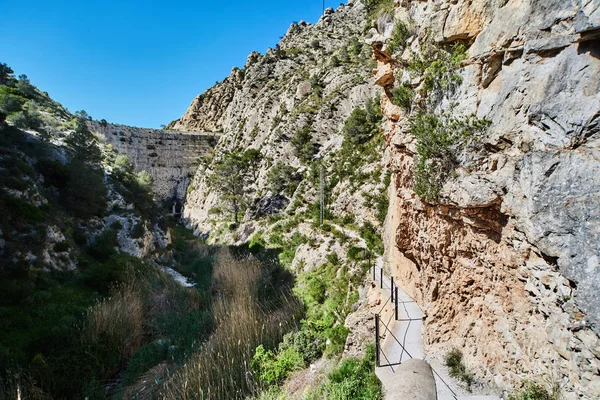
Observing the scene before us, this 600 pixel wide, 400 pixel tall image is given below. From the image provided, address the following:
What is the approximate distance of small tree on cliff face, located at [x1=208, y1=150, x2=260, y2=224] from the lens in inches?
1305

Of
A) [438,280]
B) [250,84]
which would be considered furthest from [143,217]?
[250,84]

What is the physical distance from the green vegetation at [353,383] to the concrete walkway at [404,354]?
231 mm

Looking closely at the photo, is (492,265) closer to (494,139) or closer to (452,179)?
(452,179)

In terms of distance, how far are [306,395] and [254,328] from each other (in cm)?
337

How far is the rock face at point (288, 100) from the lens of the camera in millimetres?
30000

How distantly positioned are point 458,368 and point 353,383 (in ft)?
6.05

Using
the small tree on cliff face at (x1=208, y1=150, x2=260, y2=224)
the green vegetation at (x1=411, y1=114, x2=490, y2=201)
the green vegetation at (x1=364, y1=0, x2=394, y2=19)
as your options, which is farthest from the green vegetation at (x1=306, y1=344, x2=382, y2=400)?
the small tree on cliff face at (x1=208, y1=150, x2=260, y2=224)

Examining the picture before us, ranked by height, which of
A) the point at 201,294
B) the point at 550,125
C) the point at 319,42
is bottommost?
the point at 201,294

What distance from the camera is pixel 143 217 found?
21.4 metres

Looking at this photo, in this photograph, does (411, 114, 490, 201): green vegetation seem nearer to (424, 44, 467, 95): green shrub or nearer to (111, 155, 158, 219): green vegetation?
(424, 44, 467, 95): green shrub

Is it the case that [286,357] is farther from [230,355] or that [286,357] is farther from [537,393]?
[537,393]

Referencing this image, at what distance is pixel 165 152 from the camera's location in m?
46.1

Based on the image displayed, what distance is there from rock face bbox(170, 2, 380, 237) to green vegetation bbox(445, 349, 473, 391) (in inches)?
571

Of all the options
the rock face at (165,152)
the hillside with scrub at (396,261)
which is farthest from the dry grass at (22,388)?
the rock face at (165,152)
